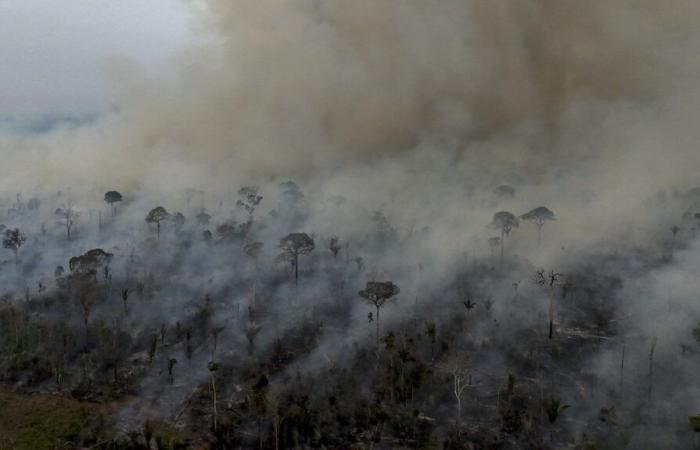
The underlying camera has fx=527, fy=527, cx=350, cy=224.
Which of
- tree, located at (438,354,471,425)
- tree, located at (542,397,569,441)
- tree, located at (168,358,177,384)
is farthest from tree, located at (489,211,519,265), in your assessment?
tree, located at (168,358,177,384)

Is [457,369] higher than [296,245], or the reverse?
[296,245]

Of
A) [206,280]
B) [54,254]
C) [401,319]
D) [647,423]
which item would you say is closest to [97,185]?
[54,254]

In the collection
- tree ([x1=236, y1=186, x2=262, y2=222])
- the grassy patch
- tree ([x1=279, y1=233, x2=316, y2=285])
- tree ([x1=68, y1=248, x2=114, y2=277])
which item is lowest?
the grassy patch

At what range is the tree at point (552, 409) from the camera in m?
37.8

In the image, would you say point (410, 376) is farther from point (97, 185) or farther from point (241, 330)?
point (97, 185)

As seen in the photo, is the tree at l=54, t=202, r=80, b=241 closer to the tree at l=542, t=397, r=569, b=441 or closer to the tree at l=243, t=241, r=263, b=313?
the tree at l=243, t=241, r=263, b=313

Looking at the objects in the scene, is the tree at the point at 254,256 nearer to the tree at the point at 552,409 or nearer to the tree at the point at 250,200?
the tree at the point at 250,200

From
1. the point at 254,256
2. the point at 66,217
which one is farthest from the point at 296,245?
the point at 66,217

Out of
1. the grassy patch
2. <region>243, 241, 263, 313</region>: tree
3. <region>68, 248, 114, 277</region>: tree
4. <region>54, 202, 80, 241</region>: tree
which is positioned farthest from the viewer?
<region>54, 202, 80, 241</region>: tree

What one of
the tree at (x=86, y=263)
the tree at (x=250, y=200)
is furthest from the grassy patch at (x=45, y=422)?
the tree at (x=250, y=200)

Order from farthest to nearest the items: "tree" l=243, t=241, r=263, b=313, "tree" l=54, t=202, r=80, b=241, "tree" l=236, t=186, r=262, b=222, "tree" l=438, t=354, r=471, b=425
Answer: "tree" l=236, t=186, r=262, b=222 → "tree" l=54, t=202, r=80, b=241 → "tree" l=243, t=241, r=263, b=313 → "tree" l=438, t=354, r=471, b=425

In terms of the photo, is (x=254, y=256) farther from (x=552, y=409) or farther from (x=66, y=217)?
(x=66, y=217)

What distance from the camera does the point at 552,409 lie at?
124 feet

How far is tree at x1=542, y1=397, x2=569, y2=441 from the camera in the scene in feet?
124
